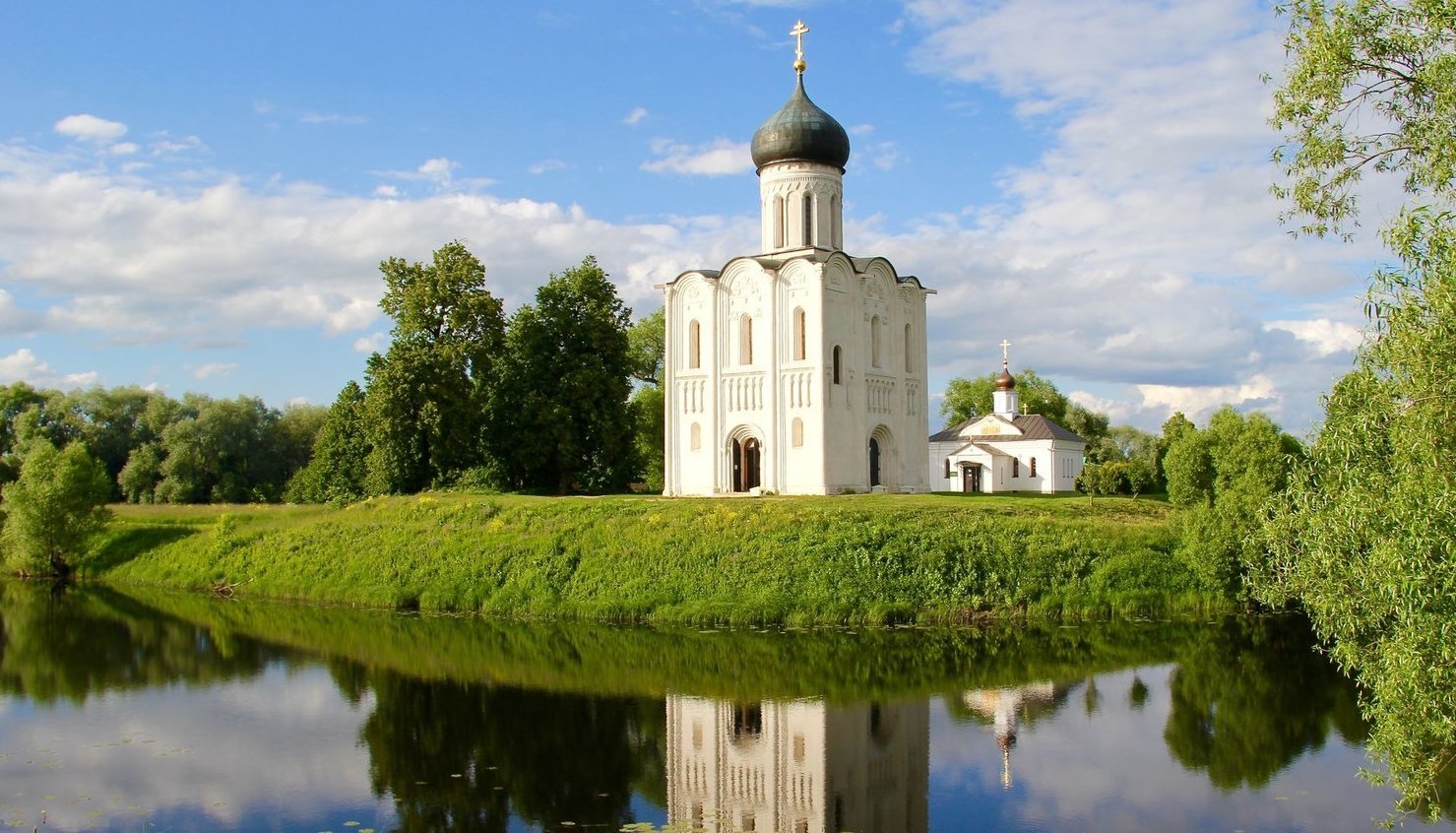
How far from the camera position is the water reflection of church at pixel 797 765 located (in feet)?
36.8

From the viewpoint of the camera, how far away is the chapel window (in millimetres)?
31938

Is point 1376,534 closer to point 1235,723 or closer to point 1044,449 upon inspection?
point 1235,723

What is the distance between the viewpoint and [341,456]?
37375 mm

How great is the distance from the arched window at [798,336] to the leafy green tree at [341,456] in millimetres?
13510

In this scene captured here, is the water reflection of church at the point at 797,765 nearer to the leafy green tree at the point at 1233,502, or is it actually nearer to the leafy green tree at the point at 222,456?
the leafy green tree at the point at 1233,502

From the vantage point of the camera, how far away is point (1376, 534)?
8.63 metres

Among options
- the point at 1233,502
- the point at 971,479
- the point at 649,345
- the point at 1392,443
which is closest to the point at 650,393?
the point at 649,345

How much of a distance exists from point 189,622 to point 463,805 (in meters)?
15.1

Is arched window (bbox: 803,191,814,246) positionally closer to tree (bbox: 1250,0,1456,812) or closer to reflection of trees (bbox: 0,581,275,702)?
reflection of trees (bbox: 0,581,275,702)

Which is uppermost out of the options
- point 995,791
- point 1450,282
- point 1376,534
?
point 1450,282

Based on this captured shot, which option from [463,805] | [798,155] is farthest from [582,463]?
[463,805]

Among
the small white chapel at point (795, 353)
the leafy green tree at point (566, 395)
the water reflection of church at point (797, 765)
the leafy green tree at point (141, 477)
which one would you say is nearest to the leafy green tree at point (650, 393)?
the leafy green tree at point (566, 395)

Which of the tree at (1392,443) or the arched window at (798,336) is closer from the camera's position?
the tree at (1392,443)

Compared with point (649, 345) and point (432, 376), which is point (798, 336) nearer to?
point (432, 376)
